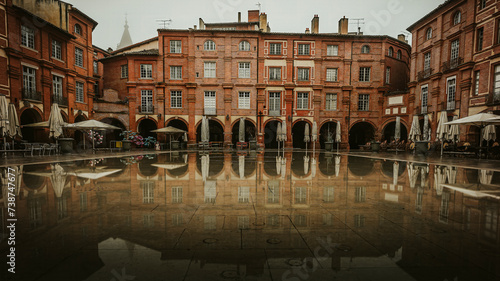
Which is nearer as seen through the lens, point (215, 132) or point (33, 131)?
point (33, 131)

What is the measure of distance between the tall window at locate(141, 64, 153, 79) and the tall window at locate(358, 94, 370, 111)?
24229 millimetres

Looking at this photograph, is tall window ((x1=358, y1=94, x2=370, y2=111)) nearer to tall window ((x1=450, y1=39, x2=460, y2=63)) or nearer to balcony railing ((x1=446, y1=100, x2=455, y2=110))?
balcony railing ((x1=446, y1=100, x2=455, y2=110))

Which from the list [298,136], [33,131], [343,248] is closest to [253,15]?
[298,136]

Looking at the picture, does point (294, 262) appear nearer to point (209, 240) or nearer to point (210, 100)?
point (209, 240)

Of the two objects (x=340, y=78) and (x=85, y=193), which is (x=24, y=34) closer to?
(x=85, y=193)

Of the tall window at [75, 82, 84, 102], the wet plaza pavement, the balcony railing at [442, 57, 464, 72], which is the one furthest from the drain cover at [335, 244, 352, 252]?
the tall window at [75, 82, 84, 102]

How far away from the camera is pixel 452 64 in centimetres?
1972

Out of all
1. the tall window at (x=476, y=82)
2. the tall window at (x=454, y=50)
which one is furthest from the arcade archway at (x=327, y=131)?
the tall window at (x=476, y=82)

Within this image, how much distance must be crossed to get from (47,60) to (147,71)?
28.8 feet

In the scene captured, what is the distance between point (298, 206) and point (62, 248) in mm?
3392

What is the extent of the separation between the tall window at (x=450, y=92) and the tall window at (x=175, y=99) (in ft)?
85.1

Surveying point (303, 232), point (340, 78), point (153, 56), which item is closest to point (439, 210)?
point (303, 232)

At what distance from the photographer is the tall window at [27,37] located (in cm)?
1739

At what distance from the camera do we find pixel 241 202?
4.38 metres
